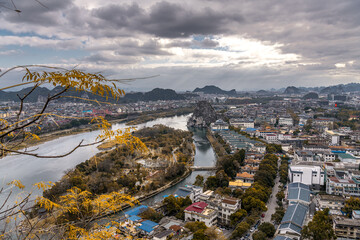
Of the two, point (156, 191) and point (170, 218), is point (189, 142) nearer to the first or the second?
point (156, 191)

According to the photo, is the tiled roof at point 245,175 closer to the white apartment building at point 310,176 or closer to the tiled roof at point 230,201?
the white apartment building at point 310,176

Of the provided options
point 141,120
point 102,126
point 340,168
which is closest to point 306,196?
point 340,168

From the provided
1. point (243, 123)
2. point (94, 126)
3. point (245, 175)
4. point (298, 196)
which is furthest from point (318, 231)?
point (94, 126)

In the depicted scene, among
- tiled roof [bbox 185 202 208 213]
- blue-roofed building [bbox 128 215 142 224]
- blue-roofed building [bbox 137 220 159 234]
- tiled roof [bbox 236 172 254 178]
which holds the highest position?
tiled roof [bbox 185 202 208 213]

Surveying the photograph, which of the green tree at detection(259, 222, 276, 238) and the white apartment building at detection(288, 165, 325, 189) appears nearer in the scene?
the green tree at detection(259, 222, 276, 238)

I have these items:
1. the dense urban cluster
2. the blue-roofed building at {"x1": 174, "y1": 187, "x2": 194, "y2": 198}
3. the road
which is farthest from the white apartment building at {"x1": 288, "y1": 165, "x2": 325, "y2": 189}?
the blue-roofed building at {"x1": 174, "y1": 187, "x2": 194, "y2": 198}

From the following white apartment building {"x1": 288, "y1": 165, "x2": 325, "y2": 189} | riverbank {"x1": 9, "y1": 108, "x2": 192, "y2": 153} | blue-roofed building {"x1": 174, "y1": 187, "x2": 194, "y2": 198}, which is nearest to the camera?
blue-roofed building {"x1": 174, "y1": 187, "x2": 194, "y2": 198}

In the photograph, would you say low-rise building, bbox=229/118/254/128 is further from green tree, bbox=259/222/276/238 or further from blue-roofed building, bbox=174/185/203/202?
green tree, bbox=259/222/276/238
